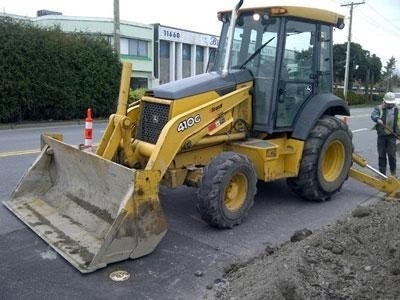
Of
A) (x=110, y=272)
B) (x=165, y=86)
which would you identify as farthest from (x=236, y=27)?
(x=110, y=272)

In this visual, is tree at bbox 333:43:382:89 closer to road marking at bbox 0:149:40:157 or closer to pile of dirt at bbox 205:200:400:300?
road marking at bbox 0:149:40:157

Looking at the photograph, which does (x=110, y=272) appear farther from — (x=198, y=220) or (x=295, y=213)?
(x=295, y=213)

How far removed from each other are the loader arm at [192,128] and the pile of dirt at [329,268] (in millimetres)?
1432

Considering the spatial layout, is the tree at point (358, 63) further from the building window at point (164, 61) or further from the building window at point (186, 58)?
the building window at point (164, 61)

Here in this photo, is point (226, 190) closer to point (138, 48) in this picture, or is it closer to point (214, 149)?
point (214, 149)

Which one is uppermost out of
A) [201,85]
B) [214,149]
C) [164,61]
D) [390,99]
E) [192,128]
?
[164,61]

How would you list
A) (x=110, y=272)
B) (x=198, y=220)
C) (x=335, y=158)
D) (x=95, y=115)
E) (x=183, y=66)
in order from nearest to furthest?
(x=110, y=272)
(x=198, y=220)
(x=335, y=158)
(x=95, y=115)
(x=183, y=66)

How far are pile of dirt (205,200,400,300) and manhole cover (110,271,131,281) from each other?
795 millimetres

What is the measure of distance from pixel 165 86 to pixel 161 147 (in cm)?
123

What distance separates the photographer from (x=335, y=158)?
778 centimetres

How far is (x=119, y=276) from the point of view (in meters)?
4.59

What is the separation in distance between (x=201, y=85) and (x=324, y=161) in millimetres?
2521

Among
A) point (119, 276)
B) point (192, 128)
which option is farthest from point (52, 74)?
point (119, 276)

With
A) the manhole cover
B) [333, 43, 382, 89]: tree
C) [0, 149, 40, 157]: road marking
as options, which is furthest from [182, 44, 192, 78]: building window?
the manhole cover
